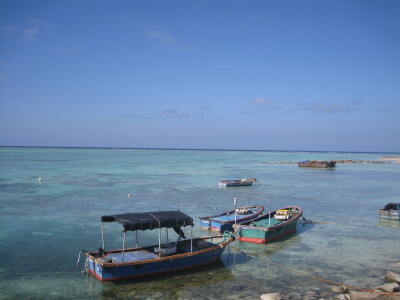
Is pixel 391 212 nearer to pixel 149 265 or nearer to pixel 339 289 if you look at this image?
pixel 339 289

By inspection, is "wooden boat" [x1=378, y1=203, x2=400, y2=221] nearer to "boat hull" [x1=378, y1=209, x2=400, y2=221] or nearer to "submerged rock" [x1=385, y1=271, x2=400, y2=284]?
"boat hull" [x1=378, y1=209, x2=400, y2=221]

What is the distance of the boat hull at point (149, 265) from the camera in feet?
41.9

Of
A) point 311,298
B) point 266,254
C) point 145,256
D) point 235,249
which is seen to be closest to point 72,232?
point 145,256

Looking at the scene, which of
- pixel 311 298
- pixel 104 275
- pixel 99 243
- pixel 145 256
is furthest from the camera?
pixel 99 243

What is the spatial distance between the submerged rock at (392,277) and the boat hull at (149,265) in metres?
6.88

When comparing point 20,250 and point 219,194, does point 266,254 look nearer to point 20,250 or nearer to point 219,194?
point 20,250

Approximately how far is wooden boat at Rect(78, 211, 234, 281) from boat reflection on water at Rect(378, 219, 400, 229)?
14.2 metres

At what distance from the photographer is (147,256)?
46.2ft

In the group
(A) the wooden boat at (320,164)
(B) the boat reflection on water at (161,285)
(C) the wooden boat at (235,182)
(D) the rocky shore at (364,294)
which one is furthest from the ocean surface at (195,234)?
(A) the wooden boat at (320,164)

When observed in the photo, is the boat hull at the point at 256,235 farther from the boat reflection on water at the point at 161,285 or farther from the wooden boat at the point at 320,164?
the wooden boat at the point at 320,164

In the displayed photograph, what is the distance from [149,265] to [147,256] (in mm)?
873

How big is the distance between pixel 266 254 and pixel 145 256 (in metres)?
6.24

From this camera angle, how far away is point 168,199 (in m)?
32.4

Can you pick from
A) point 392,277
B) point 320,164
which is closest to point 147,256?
point 392,277
